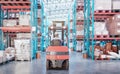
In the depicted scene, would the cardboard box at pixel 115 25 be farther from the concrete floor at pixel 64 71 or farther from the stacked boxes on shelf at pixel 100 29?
the concrete floor at pixel 64 71

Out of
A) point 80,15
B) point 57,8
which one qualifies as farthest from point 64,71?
point 57,8

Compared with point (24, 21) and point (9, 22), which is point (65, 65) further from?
point (9, 22)

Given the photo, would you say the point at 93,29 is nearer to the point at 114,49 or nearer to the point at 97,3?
the point at 97,3

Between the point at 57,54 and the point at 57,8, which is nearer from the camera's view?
the point at 57,54

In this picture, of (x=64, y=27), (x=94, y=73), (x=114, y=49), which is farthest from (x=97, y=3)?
(x=94, y=73)

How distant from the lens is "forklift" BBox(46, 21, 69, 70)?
803 cm

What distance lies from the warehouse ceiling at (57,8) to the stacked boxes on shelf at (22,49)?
21.0m

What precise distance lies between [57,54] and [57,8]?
94.1ft

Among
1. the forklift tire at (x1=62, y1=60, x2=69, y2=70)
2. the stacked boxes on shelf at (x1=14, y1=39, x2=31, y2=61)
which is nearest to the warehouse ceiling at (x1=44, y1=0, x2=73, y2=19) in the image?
the stacked boxes on shelf at (x1=14, y1=39, x2=31, y2=61)

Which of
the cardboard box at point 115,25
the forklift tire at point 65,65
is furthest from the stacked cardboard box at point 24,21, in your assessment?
the cardboard box at point 115,25

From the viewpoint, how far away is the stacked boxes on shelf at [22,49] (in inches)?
430

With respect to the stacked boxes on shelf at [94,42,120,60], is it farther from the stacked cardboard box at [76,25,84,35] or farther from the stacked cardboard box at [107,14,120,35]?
the stacked cardboard box at [76,25,84,35]

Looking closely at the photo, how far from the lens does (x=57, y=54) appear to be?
8.02 metres

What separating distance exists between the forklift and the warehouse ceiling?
23572 millimetres
